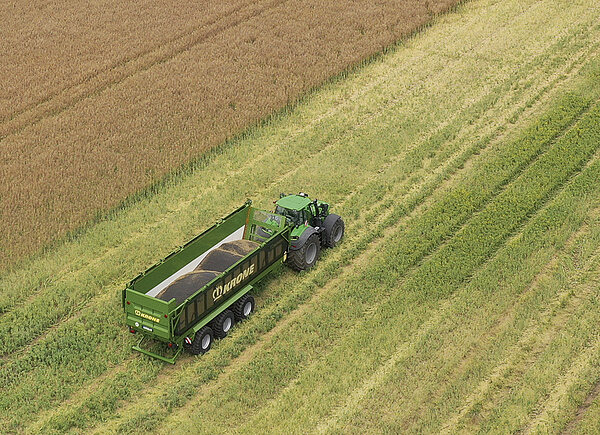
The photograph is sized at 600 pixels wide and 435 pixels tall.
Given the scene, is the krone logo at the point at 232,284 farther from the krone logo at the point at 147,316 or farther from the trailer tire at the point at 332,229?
the trailer tire at the point at 332,229

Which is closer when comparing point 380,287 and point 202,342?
point 202,342

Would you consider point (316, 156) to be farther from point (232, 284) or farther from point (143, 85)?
point (232, 284)

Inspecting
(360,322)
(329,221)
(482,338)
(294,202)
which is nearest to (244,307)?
(360,322)

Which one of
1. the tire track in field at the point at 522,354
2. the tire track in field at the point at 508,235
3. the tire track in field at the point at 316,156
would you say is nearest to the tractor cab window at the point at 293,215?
the tire track in field at the point at 508,235

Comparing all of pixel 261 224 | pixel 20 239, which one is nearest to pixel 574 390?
pixel 261 224

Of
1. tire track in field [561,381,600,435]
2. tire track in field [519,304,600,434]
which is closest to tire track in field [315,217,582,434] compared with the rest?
tire track in field [519,304,600,434]

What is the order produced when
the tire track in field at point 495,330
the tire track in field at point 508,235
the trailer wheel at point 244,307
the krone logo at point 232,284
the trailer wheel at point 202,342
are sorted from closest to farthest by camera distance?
the tire track in field at point 495,330 → the tire track in field at point 508,235 → the trailer wheel at point 202,342 → the krone logo at point 232,284 → the trailer wheel at point 244,307

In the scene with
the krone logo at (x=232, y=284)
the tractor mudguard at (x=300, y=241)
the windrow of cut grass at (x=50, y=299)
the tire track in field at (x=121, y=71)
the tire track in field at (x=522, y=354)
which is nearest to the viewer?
the tire track in field at (x=522, y=354)

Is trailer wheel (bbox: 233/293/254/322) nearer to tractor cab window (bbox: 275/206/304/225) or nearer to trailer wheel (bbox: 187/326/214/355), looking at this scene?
trailer wheel (bbox: 187/326/214/355)
